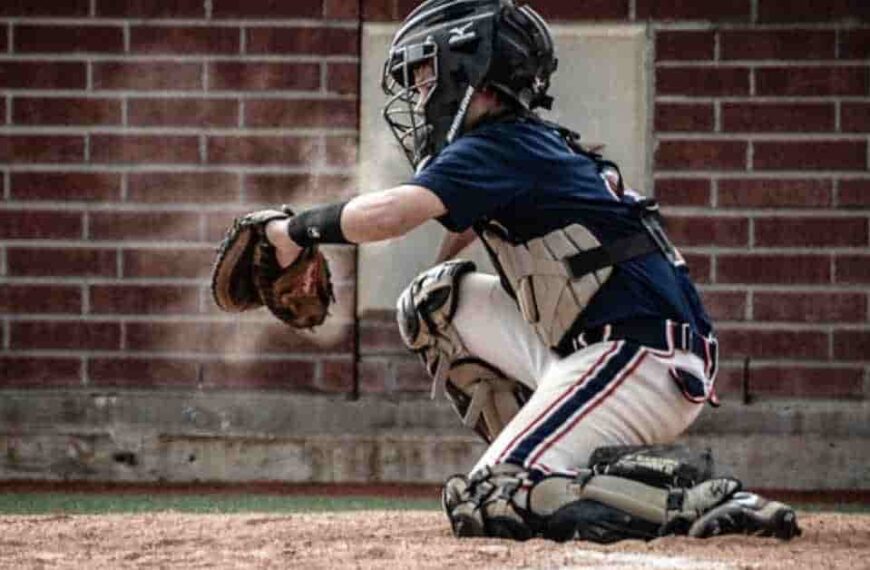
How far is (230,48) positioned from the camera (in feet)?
38.6

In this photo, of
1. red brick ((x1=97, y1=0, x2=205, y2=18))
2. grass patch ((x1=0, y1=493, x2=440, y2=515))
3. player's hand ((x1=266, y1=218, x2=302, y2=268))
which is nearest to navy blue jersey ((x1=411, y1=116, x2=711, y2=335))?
player's hand ((x1=266, y1=218, x2=302, y2=268))

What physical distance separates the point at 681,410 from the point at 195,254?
4735 mm

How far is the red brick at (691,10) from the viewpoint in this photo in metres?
11.7

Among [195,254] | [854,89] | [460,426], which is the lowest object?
[460,426]

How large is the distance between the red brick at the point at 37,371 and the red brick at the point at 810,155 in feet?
10.3

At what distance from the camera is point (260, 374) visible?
38.3ft

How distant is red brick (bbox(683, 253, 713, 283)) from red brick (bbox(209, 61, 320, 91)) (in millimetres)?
1806

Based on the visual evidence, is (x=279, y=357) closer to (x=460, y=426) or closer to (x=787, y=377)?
(x=460, y=426)

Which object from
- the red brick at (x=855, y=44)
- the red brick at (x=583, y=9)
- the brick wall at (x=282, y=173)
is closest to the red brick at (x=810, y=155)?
the brick wall at (x=282, y=173)

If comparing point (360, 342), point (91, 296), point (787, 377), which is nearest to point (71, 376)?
point (91, 296)

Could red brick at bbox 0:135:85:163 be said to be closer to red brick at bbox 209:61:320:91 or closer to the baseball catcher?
red brick at bbox 209:61:320:91

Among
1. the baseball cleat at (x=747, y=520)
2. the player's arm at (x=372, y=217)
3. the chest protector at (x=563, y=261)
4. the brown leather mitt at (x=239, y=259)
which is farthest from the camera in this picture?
the brown leather mitt at (x=239, y=259)

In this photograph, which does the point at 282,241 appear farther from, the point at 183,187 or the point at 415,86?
the point at 183,187

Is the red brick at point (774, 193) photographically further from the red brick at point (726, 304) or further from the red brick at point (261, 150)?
the red brick at point (261, 150)
